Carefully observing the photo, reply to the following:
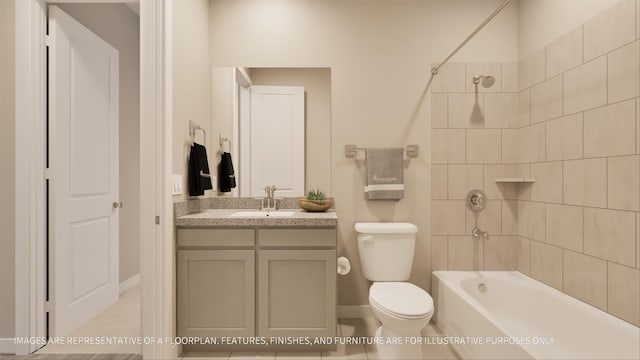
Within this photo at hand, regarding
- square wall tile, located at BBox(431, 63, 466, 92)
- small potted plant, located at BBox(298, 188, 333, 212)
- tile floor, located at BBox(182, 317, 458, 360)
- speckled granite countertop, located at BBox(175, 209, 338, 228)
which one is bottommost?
tile floor, located at BBox(182, 317, 458, 360)

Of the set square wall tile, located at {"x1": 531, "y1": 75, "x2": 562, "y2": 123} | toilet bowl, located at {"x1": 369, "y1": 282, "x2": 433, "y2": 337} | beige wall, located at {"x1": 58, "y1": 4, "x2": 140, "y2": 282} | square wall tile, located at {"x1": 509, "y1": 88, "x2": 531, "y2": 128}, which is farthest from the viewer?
beige wall, located at {"x1": 58, "y1": 4, "x2": 140, "y2": 282}

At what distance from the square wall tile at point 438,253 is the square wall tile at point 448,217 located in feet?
0.18

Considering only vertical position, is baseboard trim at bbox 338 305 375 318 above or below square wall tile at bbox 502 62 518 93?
below

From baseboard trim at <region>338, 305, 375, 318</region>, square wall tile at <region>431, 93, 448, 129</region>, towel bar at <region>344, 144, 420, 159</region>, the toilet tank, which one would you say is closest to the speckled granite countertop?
the toilet tank

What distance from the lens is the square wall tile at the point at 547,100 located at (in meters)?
2.17

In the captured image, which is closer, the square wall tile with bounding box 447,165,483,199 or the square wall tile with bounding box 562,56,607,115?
the square wall tile with bounding box 562,56,607,115

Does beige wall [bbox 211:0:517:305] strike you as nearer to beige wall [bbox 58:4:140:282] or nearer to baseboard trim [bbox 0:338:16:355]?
beige wall [bbox 58:4:140:282]

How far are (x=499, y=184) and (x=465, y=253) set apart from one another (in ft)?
1.94

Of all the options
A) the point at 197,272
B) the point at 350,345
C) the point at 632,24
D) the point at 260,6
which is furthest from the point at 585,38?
the point at 197,272

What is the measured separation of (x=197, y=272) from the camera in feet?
6.81

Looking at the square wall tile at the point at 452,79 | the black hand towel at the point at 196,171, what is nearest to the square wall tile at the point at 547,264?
the square wall tile at the point at 452,79

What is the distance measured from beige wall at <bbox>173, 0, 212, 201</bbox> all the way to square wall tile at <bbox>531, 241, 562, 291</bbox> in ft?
→ 7.91

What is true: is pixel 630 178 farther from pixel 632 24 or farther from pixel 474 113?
pixel 474 113

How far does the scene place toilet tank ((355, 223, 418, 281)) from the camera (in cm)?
235
